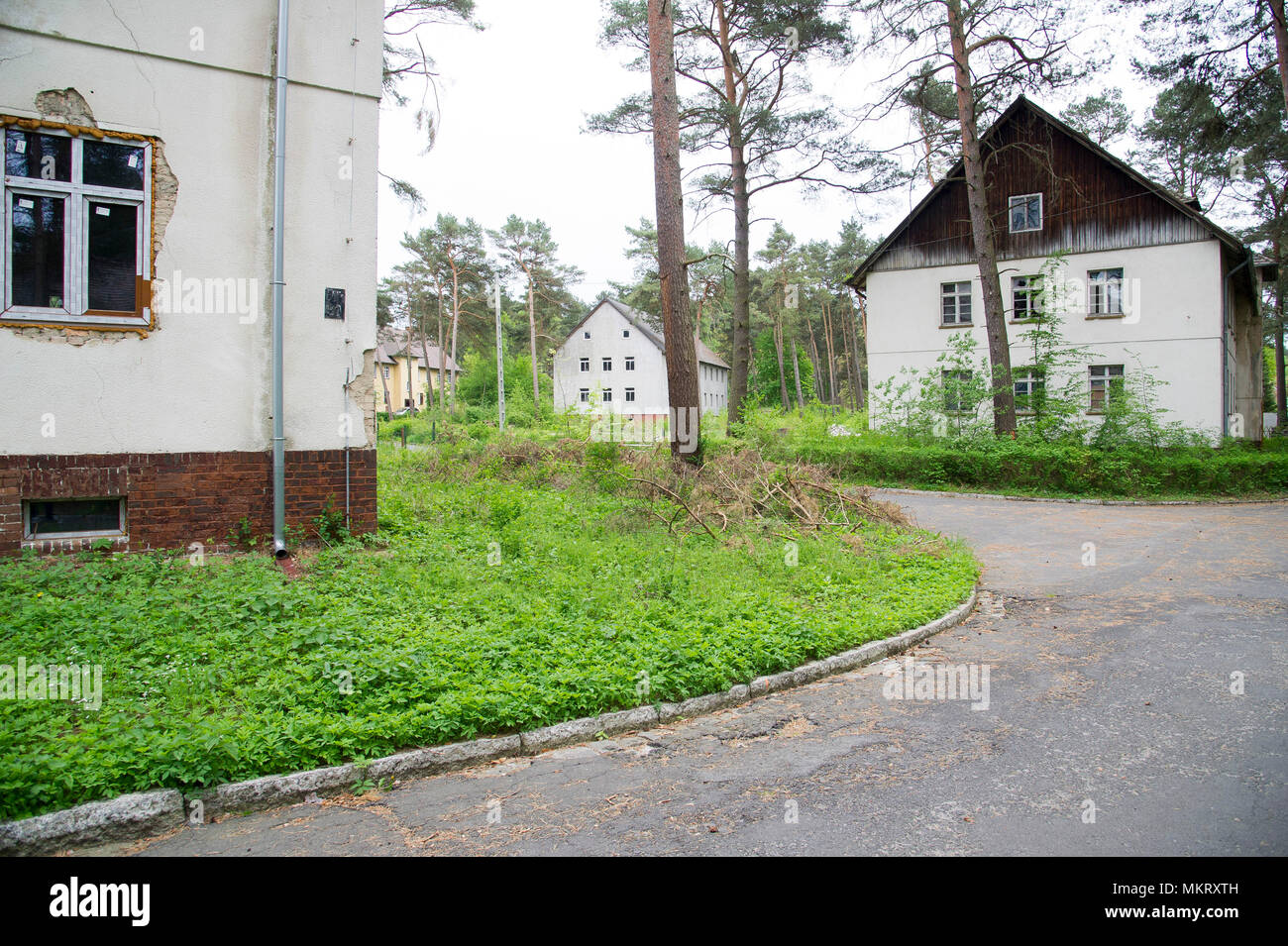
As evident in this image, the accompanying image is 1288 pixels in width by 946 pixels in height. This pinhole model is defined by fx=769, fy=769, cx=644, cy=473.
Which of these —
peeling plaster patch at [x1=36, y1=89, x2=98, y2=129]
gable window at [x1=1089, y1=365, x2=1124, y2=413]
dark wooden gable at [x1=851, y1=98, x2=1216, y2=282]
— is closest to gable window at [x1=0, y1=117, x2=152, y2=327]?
peeling plaster patch at [x1=36, y1=89, x2=98, y2=129]

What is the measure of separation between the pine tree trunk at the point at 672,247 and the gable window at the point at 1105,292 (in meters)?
22.5

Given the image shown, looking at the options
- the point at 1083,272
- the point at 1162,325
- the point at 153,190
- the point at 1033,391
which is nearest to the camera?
the point at 153,190

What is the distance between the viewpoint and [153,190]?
7918 mm

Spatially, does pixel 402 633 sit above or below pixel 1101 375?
below

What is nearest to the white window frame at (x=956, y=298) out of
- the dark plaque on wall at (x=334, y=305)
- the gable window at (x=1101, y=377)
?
the gable window at (x=1101, y=377)

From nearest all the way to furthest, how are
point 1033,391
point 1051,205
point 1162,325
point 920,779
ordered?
point 920,779, point 1033,391, point 1162,325, point 1051,205

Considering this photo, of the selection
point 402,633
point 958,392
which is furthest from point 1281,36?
point 402,633

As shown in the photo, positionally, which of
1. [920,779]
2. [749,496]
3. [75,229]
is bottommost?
[920,779]

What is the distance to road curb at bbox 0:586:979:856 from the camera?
3646 millimetres

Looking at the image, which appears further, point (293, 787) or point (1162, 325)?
point (1162, 325)

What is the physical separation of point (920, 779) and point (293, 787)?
3472 millimetres

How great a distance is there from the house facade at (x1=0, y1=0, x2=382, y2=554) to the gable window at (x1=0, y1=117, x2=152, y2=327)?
0.02m

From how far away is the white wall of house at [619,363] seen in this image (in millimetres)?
56656

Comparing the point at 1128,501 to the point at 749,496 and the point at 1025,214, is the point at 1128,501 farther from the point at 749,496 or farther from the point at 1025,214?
the point at 1025,214
